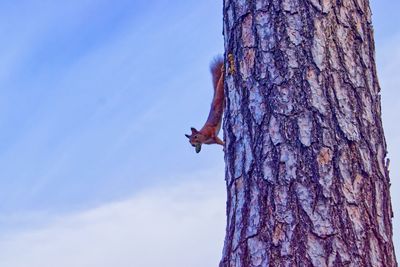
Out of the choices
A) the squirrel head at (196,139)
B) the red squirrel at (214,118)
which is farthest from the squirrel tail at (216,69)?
the squirrel head at (196,139)

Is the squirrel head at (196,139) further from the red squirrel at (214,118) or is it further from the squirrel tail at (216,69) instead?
the squirrel tail at (216,69)

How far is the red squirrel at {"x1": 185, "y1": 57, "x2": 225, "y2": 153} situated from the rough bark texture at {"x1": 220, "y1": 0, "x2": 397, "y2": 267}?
0.78 meters

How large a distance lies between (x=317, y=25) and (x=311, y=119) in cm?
41

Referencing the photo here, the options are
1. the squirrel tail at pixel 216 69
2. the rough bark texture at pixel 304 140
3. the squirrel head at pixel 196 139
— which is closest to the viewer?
the rough bark texture at pixel 304 140

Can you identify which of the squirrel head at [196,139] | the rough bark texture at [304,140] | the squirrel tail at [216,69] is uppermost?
the squirrel head at [196,139]

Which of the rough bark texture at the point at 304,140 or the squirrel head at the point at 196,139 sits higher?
the squirrel head at the point at 196,139

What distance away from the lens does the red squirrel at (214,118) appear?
364 centimetres

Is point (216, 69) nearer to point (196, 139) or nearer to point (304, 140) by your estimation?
point (304, 140)

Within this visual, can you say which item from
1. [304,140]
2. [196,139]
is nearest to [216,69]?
[304,140]

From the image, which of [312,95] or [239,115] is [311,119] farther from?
[239,115]

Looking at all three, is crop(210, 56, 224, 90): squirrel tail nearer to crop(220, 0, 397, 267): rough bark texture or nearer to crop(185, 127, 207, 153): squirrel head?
crop(220, 0, 397, 267): rough bark texture

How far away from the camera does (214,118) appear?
500 centimetres

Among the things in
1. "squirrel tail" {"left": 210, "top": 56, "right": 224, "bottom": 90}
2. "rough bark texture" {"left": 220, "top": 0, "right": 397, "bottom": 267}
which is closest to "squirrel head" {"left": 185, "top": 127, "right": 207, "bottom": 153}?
"squirrel tail" {"left": 210, "top": 56, "right": 224, "bottom": 90}

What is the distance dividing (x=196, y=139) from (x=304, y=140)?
4.29 m
